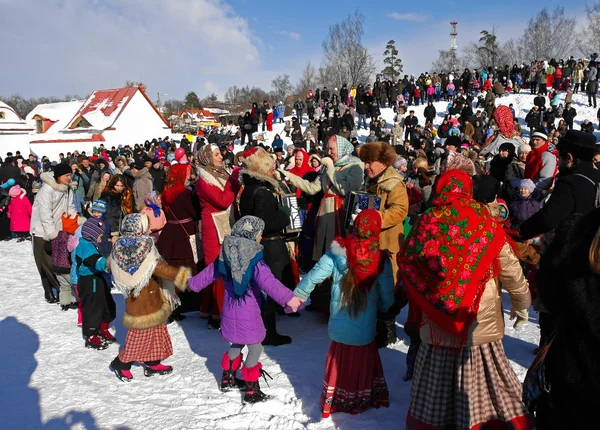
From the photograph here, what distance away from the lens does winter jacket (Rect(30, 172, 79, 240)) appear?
6527mm

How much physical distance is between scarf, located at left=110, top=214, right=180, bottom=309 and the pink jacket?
28.8ft

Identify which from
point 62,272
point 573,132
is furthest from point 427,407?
point 62,272

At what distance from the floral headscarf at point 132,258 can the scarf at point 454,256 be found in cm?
254

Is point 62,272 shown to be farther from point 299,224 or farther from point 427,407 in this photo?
point 427,407

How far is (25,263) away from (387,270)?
29.9ft

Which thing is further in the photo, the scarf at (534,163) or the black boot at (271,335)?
the scarf at (534,163)

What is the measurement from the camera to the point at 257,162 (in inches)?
187

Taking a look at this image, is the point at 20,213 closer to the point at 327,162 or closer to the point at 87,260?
the point at 87,260

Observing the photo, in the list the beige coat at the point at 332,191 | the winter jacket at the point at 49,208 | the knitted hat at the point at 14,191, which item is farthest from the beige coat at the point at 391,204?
the knitted hat at the point at 14,191

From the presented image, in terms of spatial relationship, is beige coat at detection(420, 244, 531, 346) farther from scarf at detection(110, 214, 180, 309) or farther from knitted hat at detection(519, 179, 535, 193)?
knitted hat at detection(519, 179, 535, 193)

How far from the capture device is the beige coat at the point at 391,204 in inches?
173

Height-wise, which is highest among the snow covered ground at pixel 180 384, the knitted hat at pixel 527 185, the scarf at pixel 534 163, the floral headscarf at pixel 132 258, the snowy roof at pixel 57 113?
the snowy roof at pixel 57 113

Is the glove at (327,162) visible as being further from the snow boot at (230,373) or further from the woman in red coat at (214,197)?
the snow boot at (230,373)

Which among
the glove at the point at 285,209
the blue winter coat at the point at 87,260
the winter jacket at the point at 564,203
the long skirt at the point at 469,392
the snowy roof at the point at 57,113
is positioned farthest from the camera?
the snowy roof at the point at 57,113
